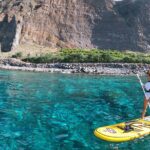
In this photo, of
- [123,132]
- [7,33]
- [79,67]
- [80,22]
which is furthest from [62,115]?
[80,22]

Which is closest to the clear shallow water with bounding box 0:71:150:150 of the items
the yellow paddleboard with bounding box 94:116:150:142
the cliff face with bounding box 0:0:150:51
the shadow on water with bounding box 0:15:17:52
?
the yellow paddleboard with bounding box 94:116:150:142

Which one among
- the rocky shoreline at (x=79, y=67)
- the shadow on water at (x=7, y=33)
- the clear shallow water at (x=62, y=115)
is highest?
the shadow on water at (x=7, y=33)

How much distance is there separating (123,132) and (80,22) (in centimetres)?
8389

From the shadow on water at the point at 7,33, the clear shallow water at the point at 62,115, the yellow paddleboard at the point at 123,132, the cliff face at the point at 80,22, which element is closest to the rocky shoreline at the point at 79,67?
the shadow on water at the point at 7,33

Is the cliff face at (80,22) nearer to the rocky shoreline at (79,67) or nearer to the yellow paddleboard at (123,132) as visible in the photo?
the rocky shoreline at (79,67)

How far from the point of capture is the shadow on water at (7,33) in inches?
3349

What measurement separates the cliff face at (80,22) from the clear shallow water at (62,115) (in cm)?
5308

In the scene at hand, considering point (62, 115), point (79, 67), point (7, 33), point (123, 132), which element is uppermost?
point (7, 33)

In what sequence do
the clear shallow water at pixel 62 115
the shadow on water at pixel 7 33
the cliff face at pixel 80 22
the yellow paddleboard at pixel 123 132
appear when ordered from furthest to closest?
the cliff face at pixel 80 22 → the shadow on water at pixel 7 33 → the clear shallow water at pixel 62 115 → the yellow paddleboard at pixel 123 132

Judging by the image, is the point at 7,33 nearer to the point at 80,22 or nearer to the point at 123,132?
the point at 80,22

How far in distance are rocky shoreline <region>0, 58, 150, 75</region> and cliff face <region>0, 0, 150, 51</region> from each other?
66.3 feet

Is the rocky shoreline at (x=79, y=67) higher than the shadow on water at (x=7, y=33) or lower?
lower

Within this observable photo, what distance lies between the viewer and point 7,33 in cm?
8844

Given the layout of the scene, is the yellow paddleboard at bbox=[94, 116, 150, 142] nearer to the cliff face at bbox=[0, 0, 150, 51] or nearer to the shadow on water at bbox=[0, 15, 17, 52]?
the shadow on water at bbox=[0, 15, 17, 52]
